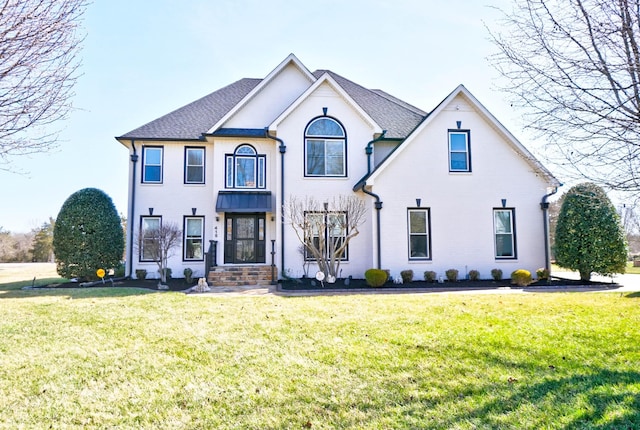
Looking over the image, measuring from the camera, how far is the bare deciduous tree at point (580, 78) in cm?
488

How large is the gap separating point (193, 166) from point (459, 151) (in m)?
11.5

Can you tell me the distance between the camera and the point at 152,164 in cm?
1667

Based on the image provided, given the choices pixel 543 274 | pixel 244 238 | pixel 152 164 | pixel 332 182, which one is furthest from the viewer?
pixel 152 164

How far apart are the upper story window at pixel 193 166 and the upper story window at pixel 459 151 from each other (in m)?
10.8

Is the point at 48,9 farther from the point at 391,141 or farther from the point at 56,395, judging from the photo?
the point at 391,141

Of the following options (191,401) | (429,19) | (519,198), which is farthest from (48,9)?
(519,198)

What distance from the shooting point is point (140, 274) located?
52.1 ft

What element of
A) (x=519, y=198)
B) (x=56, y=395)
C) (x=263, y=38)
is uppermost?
(x=263, y=38)

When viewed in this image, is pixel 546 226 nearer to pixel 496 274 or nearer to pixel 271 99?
pixel 496 274

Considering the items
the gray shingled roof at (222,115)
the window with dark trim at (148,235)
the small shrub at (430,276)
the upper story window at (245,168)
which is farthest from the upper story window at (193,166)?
the small shrub at (430,276)

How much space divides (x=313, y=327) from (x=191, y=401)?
10.2 ft

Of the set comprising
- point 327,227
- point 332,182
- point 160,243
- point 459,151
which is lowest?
point 160,243

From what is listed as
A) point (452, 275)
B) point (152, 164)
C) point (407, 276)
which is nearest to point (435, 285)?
point (407, 276)

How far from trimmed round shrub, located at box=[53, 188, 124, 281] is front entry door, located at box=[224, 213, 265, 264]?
4.66 m
